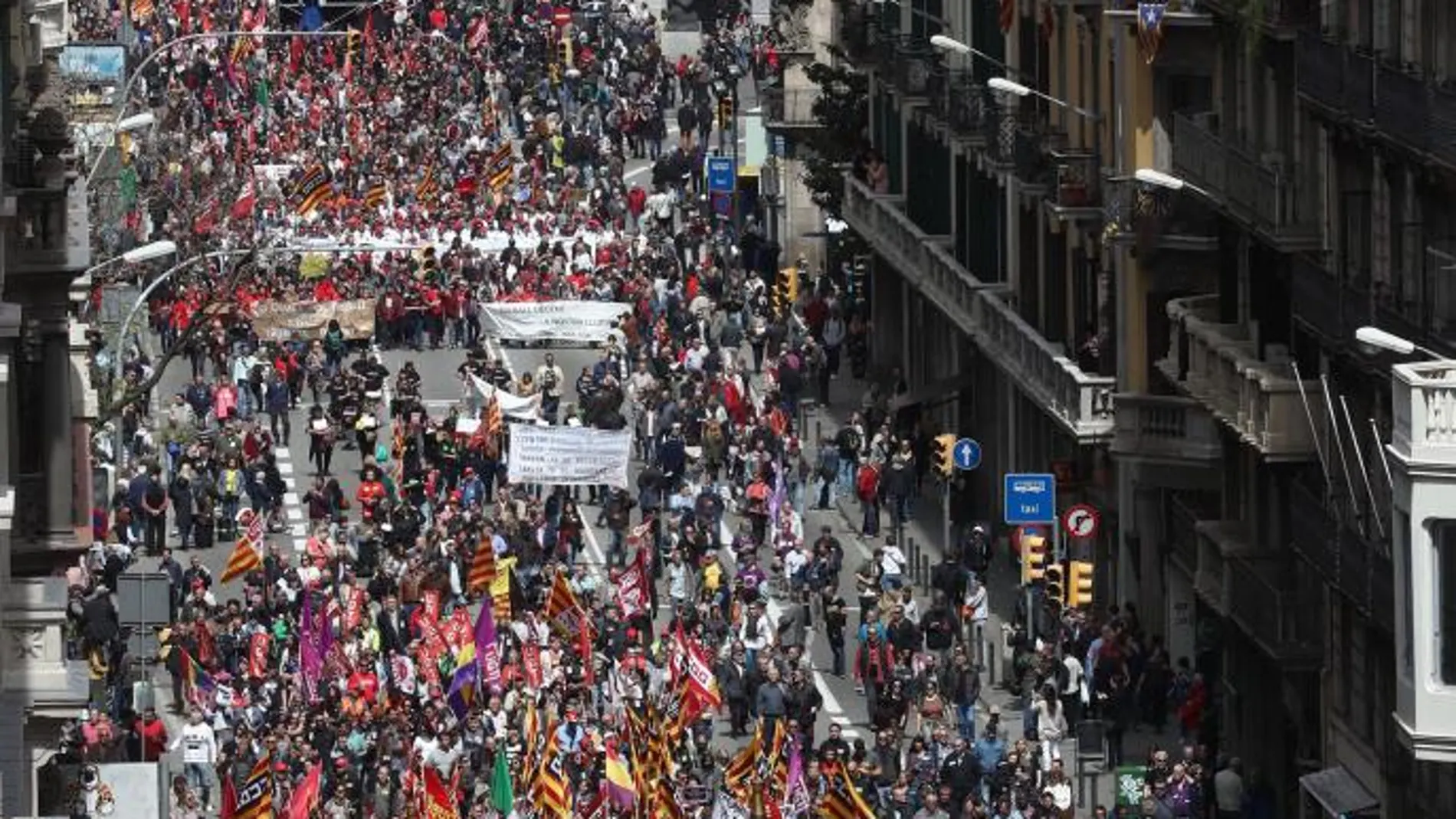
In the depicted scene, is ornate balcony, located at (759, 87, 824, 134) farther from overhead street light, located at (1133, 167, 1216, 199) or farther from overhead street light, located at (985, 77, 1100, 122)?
overhead street light, located at (1133, 167, 1216, 199)

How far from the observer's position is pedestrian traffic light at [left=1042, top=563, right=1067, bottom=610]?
85125 millimetres

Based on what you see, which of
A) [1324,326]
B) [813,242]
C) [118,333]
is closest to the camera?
[1324,326]

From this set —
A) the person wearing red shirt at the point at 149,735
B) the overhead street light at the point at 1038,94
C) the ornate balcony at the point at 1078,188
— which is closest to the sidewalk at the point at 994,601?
the ornate balcony at the point at 1078,188

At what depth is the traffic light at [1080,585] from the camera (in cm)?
8300

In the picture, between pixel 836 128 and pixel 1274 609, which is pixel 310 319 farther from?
pixel 1274 609

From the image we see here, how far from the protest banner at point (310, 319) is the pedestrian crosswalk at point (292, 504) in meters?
7.46

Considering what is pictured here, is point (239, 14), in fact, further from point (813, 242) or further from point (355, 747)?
point (355, 747)

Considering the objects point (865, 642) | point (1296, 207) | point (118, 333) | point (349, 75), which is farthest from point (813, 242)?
point (1296, 207)

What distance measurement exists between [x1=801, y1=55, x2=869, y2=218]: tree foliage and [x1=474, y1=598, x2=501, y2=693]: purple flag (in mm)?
33107

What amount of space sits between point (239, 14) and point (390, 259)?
28635 mm

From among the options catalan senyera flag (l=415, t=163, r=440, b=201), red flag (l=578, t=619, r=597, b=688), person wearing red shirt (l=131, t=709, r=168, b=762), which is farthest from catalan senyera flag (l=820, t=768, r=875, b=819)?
catalan senyera flag (l=415, t=163, r=440, b=201)

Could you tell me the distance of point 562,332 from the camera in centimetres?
11500

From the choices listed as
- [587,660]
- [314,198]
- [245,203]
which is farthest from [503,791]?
[314,198]

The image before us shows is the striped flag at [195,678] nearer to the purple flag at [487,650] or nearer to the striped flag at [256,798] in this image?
the purple flag at [487,650]
